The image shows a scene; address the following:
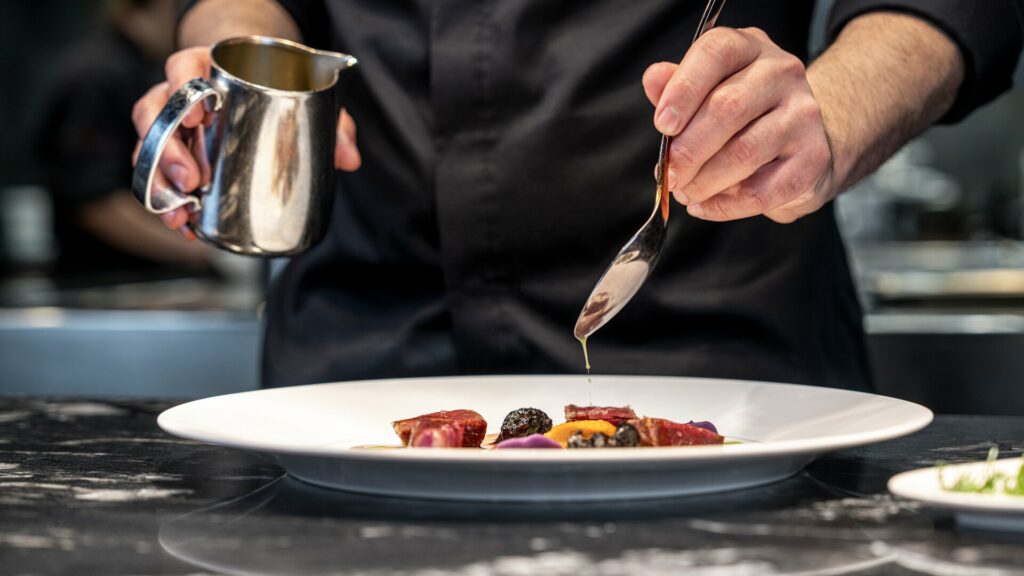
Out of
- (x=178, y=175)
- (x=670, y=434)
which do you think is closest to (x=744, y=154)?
(x=670, y=434)

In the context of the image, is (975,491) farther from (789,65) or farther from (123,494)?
(123,494)

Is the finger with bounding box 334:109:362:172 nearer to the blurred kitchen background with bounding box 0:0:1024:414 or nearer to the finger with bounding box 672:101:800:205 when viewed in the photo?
the finger with bounding box 672:101:800:205

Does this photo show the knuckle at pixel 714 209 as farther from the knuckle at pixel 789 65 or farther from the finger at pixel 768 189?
the knuckle at pixel 789 65

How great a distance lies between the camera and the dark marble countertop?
0.54 m

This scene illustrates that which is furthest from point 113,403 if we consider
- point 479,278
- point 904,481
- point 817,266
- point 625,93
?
point 904,481

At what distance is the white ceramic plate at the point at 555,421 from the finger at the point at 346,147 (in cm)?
25

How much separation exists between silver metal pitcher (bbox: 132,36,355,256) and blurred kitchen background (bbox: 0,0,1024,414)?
3.06 ft

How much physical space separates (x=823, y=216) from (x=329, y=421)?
59 cm

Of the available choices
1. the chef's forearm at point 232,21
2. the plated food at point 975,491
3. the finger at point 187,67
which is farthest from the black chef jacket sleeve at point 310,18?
the plated food at point 975,491

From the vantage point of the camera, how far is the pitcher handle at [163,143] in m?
0.92

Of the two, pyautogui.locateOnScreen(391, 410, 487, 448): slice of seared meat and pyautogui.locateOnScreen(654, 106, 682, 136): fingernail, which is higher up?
pyautogui.locateOnScreen(654, 106, 682, 136): fingernail

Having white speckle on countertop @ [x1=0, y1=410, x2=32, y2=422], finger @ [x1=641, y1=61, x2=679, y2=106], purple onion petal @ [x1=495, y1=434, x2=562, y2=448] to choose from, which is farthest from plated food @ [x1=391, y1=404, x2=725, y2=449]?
white speckle on countertop @ [x1=0, y1=410, x2=32, y2=422]

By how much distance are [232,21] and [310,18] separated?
0.13 metres

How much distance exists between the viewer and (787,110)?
2.80 feet
